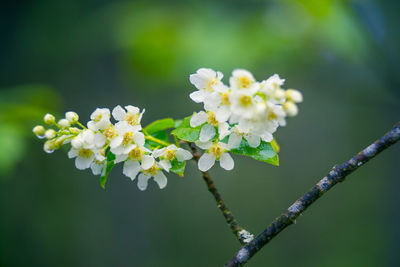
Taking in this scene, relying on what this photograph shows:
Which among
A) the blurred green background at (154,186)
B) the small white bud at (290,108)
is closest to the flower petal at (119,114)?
the small white bud at (290,108)

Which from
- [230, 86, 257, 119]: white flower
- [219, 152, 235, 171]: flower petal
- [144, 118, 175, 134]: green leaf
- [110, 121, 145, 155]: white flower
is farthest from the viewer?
[144, 118, 175, 134]: green leaf

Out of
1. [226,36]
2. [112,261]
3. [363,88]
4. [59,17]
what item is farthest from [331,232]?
[59,17]

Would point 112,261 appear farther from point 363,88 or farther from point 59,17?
point 363,88

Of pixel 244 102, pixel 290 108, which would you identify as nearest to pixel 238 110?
pixel 244 102

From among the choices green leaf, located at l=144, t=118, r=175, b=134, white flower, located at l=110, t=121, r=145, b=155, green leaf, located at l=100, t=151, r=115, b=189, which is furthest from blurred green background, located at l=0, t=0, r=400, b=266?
white flower, located at l=110, t=121, r=145, b=155

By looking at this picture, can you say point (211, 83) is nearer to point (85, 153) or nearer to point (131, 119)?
point (131, 119)

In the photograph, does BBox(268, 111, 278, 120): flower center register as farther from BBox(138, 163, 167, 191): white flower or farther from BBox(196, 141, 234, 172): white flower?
BBox(138, 163, 167, 191): white flower
